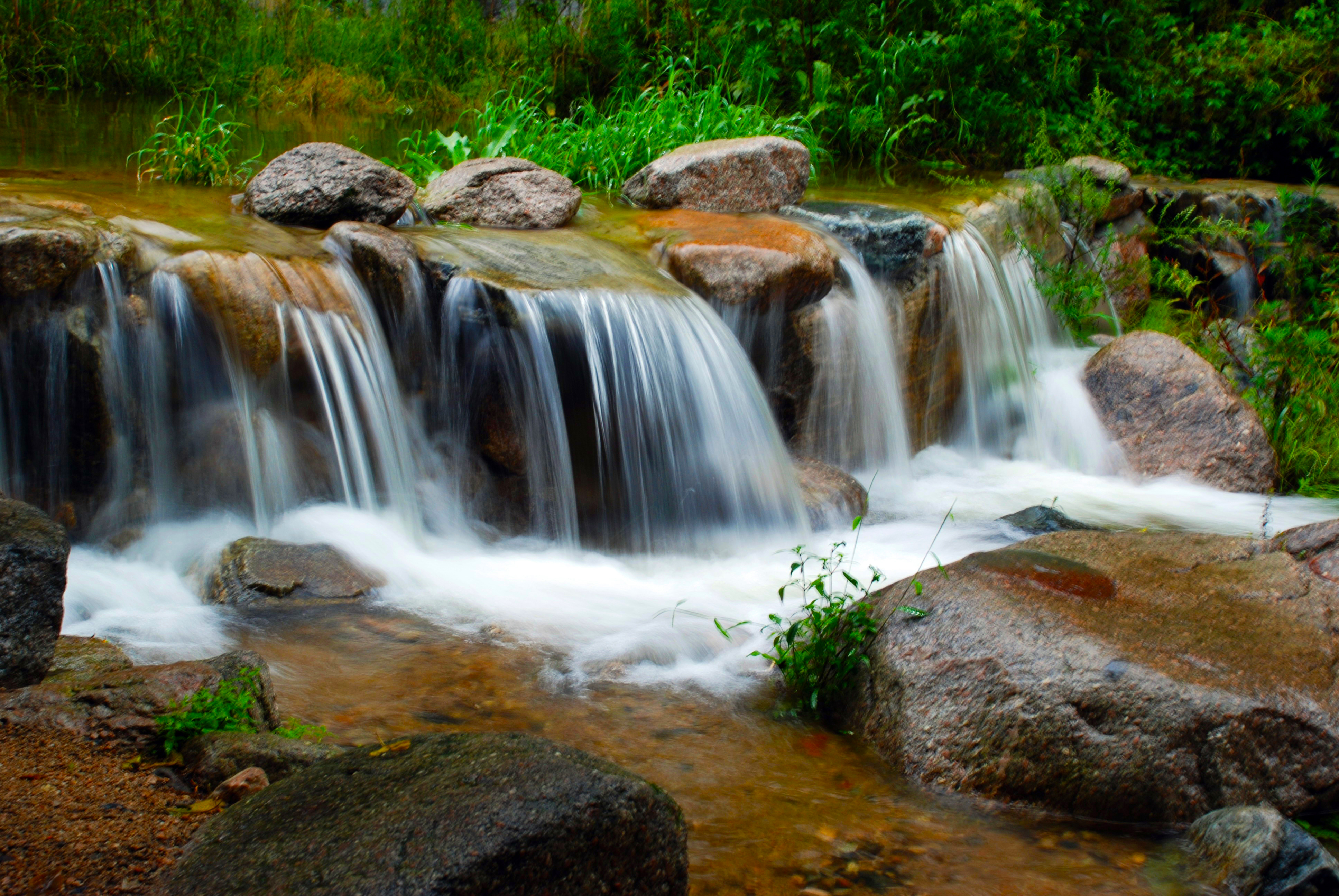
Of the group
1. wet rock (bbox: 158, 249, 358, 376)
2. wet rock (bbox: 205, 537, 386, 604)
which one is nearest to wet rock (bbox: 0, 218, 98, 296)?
wet rock (bbox: 158, 249, 358, 376)

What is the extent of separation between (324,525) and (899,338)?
4001mm

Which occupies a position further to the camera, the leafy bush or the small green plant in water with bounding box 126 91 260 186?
the small green plant in water with bounding box 126 91 260 186

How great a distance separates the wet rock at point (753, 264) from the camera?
589 cm

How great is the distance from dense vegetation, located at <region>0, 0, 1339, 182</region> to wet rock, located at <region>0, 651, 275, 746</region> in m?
7.72

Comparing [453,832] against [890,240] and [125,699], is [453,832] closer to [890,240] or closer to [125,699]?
[125,699]

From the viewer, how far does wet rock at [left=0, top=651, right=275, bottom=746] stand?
2244 mm

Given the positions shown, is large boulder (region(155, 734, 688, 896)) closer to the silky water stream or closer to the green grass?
the silky water stream

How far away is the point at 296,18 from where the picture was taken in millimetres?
Result: 12773

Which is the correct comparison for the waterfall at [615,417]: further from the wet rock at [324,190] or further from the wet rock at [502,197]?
the wet rock at [502,197]

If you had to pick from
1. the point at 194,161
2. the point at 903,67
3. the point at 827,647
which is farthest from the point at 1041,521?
the point at 903,67

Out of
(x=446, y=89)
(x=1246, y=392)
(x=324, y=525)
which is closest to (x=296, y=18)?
(x=446, y=89)

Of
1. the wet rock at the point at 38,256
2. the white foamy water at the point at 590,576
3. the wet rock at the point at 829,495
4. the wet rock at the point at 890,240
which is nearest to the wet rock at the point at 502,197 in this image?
the wet rock at the point at 890,240

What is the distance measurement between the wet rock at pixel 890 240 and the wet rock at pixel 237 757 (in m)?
5.38

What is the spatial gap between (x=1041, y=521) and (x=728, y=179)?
3308 mm
